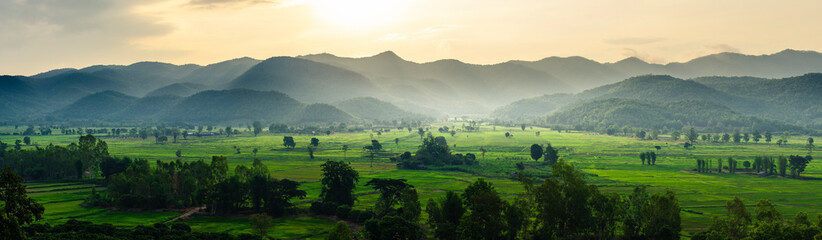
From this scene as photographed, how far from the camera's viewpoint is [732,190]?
98750 mm

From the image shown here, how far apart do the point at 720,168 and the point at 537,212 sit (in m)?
98.1

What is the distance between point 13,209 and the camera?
3647 centimetres

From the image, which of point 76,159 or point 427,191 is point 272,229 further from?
point 76,159

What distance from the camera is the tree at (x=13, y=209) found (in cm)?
3509

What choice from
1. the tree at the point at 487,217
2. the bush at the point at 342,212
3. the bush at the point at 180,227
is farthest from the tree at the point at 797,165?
the bush at the point at 180,227

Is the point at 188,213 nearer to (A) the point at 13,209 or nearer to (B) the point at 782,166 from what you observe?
(A) the point at 13,209

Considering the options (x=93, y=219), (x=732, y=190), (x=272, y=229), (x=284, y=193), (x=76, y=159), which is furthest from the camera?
(x=76, y=159)

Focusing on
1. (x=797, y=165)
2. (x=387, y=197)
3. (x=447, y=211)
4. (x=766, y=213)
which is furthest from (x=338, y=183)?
(x=797, y=165)

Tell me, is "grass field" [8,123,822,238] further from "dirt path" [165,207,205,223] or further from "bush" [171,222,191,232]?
"bush" [171,222,191,232]

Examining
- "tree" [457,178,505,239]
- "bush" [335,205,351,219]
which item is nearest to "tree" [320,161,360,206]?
"bush" [335,205,351,219]

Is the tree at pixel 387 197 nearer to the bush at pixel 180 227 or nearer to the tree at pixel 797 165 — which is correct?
the bush at pixel 180 227

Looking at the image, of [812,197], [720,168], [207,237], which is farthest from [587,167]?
[207,237]

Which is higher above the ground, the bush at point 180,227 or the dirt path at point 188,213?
the bush at point 180,227

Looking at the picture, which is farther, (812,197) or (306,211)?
(812,197)
